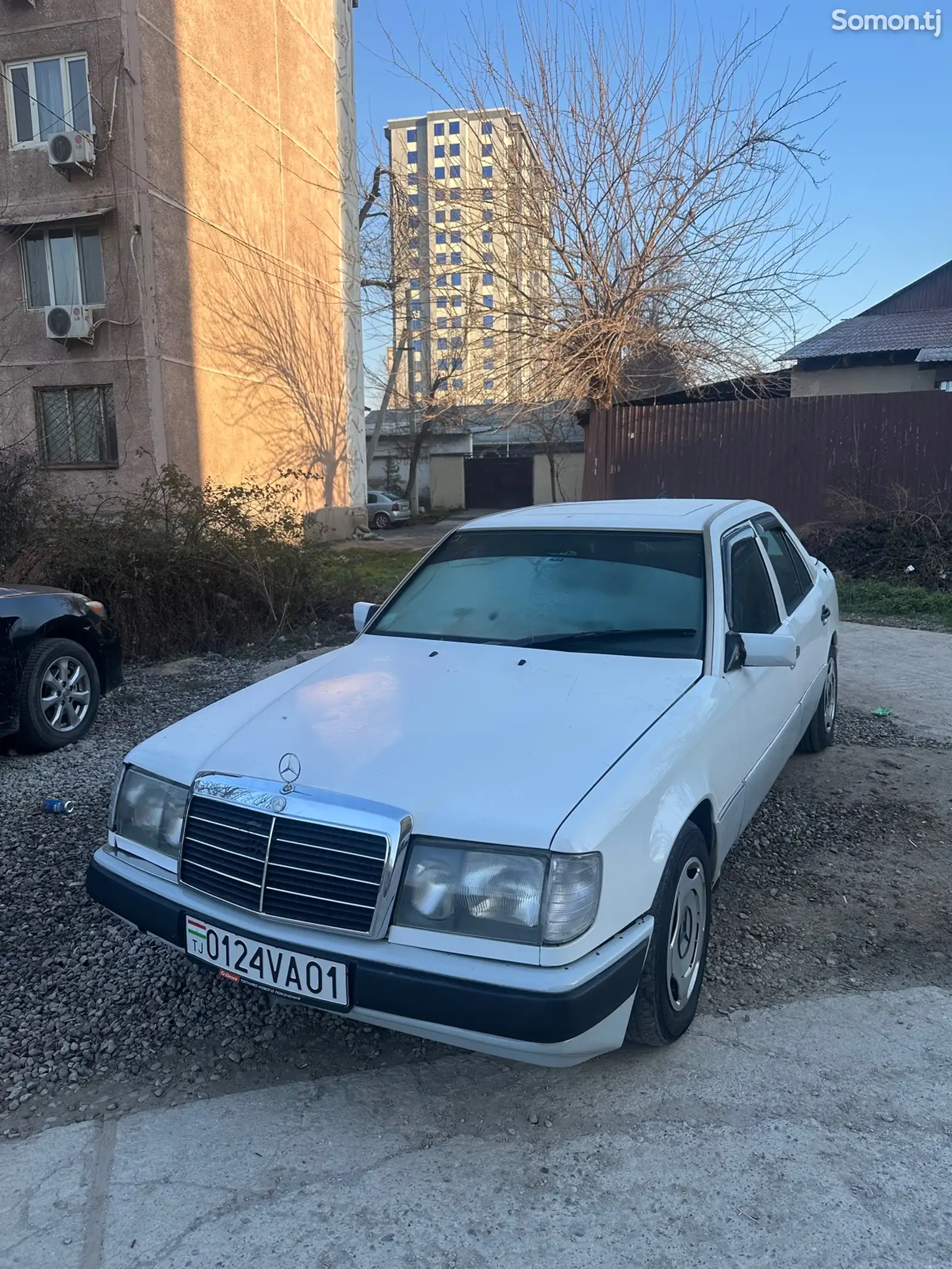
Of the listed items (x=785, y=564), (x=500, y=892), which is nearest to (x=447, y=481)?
(x=785, y=564)

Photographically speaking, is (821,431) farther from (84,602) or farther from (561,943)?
(561,943)

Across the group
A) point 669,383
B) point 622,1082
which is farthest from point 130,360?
point 622,1082

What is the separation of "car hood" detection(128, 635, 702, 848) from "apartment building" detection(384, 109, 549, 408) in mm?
11291

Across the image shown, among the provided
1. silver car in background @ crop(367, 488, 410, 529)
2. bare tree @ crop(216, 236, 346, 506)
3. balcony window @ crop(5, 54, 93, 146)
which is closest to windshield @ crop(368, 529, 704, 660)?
bare tree @ crop(216, 236, 346, 506)

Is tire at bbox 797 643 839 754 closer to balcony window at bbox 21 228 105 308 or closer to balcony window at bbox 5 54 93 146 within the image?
balcony window at bbox 21 228 105 308

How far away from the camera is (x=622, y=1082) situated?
2.66 metres

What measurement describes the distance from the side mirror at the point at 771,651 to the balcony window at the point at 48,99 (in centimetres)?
1613

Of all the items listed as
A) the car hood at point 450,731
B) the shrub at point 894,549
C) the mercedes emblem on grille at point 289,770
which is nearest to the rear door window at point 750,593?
the car hood at point 450,731

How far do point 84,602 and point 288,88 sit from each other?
56.1 feet

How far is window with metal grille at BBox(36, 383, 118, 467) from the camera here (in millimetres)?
15766

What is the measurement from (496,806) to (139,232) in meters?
15.6

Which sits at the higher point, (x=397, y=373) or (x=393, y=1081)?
(x=397, y=373)

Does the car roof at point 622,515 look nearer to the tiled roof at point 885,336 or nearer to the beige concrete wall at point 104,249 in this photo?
the beige concrete wall at point 104,249

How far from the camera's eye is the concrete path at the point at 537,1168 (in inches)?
82.6
